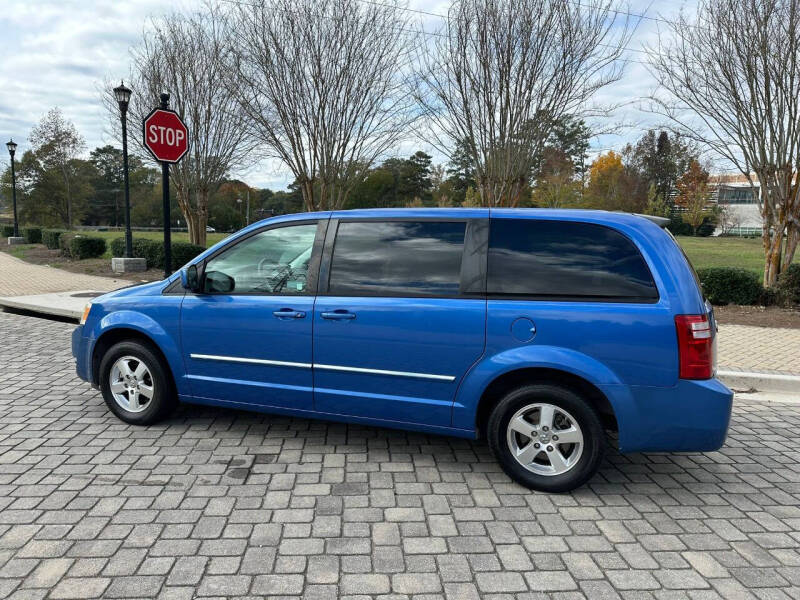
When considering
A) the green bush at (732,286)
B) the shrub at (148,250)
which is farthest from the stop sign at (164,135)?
the green bush at (732,286)

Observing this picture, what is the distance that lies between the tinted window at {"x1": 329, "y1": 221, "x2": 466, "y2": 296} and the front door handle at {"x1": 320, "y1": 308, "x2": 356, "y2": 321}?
140mm

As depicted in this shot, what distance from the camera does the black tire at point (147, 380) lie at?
178 inches

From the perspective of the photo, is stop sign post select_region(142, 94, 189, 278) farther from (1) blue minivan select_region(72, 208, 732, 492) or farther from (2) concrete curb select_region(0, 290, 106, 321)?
(1) blue minivan select_region(72, 208, 732, 492)

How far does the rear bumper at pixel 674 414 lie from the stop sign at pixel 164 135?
7.76 metres

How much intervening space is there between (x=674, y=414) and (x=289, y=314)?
8.50 ft

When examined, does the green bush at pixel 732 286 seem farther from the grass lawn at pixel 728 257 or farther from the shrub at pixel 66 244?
the shrub at pixel 66 244

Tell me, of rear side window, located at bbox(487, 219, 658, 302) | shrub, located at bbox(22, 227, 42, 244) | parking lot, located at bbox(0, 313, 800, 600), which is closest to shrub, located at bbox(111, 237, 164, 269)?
parking lot, located at bbox(0, 313, 800, 600)

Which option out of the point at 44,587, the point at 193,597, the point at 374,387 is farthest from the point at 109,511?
the point at 374,387

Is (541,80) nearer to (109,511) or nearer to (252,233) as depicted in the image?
(252,233)

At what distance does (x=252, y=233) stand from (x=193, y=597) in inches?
105

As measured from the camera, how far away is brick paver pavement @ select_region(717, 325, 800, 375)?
668 cm

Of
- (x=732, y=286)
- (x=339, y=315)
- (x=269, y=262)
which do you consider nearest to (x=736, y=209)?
(x=732, y=286)

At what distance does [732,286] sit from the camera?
1063cm

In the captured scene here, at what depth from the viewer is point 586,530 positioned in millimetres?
3127
